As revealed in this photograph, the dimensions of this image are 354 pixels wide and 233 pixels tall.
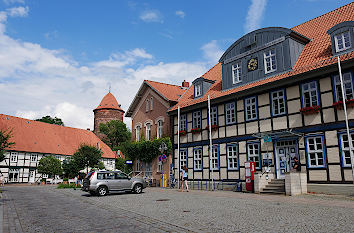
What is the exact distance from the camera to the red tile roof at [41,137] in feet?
155

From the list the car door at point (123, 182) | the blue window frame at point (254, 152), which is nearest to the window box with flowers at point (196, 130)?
the blue window frame at point (254, 152)

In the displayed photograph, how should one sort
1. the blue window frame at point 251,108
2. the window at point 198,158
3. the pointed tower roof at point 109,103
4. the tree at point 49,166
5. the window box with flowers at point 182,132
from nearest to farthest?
1. the blue window frame at point 251,108
2. the window at point 198,158
3. the window box with flowers at point 182,132
4. the tree at point 49,166
5. the pointed tower roof at point 109,103

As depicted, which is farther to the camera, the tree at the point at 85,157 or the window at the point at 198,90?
the tree at the point at 85,157

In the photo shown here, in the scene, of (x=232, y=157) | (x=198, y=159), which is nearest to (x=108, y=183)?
(x=198, y=159)

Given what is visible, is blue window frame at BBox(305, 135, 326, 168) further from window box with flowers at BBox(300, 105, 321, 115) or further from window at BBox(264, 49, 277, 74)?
window at BBox(264, 49, 277, 74)

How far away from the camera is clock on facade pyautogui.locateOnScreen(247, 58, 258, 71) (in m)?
20.4

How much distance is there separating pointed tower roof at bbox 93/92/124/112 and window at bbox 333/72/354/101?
67.7 metres

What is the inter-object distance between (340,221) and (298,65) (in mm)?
12105

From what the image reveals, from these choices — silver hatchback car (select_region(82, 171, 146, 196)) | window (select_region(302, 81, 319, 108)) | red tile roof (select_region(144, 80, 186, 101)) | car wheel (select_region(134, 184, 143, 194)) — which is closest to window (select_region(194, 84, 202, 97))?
red tile roof (select_region(144, 80, 186, 101))

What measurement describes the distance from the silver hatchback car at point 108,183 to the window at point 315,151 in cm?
1058

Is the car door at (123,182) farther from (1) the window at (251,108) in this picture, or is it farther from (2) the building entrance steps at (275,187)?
(1) the window at (251,108)

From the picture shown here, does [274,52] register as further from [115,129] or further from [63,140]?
[115,129]

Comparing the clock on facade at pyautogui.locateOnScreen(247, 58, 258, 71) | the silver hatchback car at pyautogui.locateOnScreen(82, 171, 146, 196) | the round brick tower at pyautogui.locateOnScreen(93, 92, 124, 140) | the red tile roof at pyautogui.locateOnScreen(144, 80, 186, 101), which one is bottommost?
the silver hatchback car at pyautogui.locateOnScreen(82, 171, 146, 196)

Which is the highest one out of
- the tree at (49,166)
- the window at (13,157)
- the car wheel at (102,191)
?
the window at (13,157)
